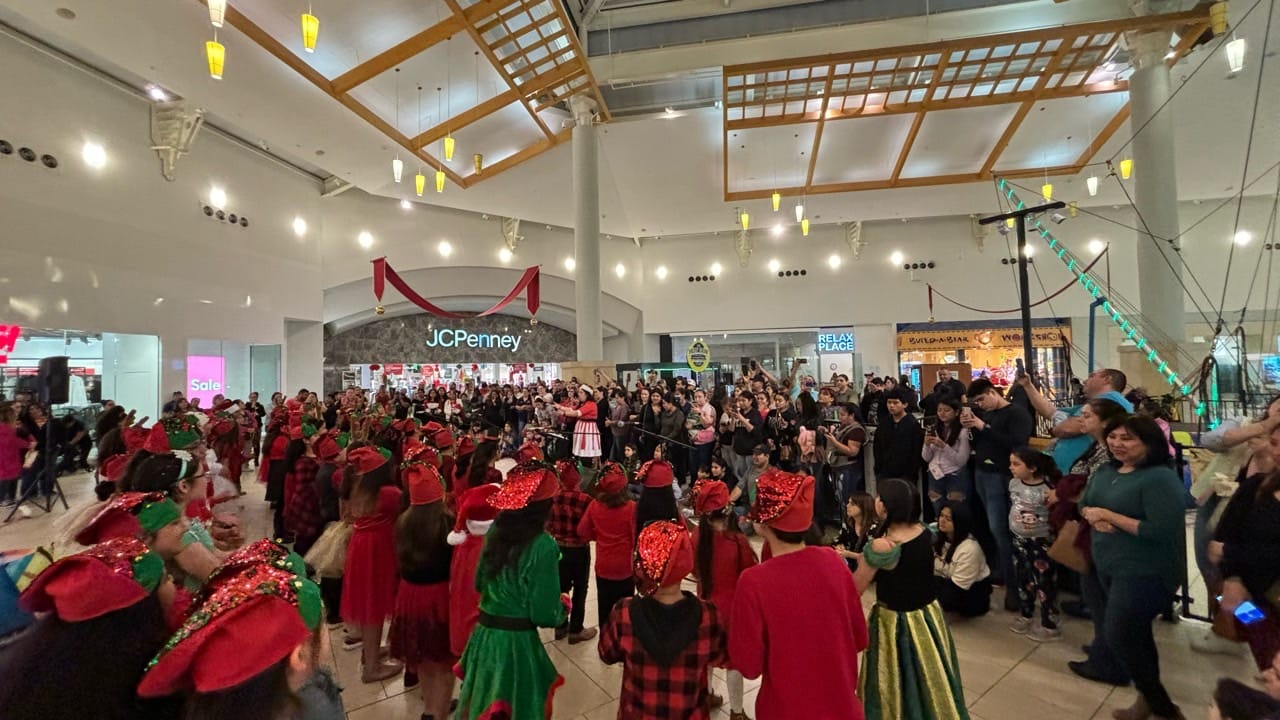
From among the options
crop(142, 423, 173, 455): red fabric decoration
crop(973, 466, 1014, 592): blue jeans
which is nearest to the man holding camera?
crop(973, 466, 1014, 592): blue jeans

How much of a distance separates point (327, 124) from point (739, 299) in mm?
11648

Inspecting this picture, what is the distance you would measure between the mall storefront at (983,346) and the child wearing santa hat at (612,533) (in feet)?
46.7

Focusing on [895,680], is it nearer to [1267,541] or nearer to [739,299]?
[1267,541]

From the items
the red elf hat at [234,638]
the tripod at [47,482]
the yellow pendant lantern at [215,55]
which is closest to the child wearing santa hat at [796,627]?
the red elf hat at [234,638]

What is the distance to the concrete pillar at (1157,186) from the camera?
729 centimetres

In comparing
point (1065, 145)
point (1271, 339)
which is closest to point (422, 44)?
point (1271, 339)

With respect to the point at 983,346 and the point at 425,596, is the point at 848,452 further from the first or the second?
the point at 983,346

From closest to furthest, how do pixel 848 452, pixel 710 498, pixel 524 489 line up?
pixel 524 489, pixel 710 498, pixel 848 452

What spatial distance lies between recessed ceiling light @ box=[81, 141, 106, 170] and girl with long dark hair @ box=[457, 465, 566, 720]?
378 inches

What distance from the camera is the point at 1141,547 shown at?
7.43 feet

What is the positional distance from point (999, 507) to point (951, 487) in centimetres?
29

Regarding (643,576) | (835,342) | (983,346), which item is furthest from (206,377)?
(983,346)

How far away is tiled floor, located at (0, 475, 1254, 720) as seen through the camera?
245 centimetres

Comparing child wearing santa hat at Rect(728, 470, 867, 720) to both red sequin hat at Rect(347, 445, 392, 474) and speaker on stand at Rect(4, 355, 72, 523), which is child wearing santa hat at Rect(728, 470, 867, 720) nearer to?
red sequin hat at Rect(347, 445, 392, 474)
